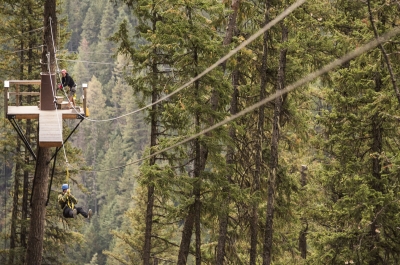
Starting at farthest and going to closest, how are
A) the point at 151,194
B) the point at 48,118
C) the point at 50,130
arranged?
the point at 151,194 < the point at 48,118 < the point at 50,130

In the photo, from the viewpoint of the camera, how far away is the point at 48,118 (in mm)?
12180

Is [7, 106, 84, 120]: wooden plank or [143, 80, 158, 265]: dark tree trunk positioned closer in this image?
[7, 106, 84, 120]: wooden plank

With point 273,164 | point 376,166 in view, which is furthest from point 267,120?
point 376,166

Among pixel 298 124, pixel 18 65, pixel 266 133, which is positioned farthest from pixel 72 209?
pixel 18 65

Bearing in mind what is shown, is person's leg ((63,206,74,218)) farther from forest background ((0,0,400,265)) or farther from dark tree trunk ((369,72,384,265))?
dark tree trunk ((369,72,384,265))

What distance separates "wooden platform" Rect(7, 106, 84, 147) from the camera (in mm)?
11398

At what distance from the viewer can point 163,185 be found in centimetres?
1381

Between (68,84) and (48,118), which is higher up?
(68,84)

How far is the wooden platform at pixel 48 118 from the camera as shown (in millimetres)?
11398

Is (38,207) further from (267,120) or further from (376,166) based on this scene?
(267,120)

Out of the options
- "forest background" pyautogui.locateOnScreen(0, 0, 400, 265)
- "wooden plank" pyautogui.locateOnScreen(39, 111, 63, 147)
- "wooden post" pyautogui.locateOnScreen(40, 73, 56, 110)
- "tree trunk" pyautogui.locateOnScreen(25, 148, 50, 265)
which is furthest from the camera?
"forest background" pyautogui.locateOnScreen(0, 0, 400, 265)

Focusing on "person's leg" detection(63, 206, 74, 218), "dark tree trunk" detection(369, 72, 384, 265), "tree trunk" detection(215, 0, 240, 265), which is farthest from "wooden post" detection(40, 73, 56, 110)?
"dark tree trunk" detection(369, 72, 384, 265)

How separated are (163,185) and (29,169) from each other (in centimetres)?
924

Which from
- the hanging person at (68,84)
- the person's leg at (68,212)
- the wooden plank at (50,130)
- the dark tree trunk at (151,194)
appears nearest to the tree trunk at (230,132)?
the dark tree trunk at (151,194)
